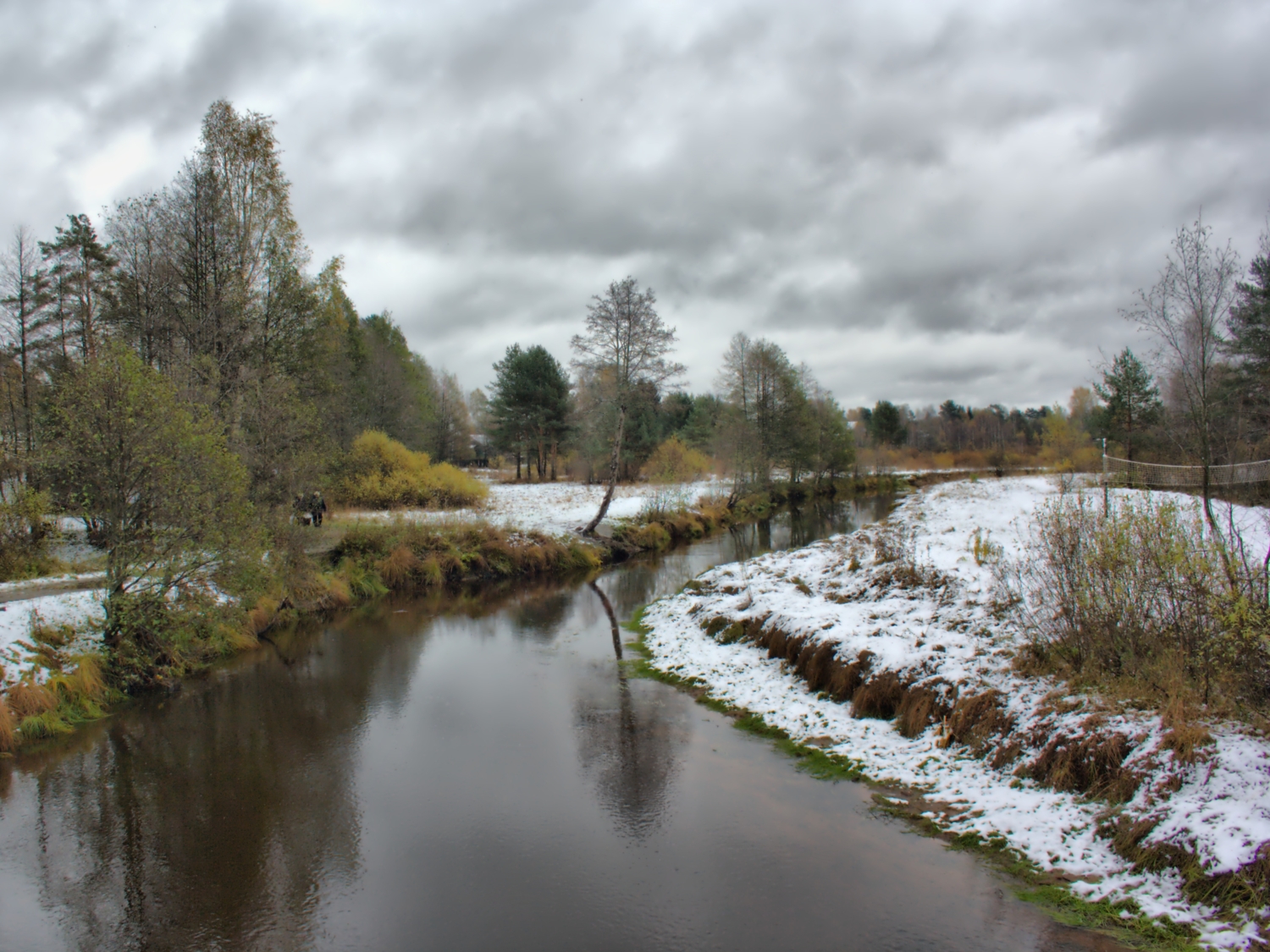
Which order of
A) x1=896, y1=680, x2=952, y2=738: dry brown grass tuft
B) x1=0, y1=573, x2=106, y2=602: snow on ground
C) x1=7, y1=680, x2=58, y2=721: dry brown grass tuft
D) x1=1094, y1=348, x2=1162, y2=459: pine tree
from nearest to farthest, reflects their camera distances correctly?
x1=896, y1=680, x2=952, y2=738: dry brown grass tuft < x1=7, y1=680, x2=58, y2=721: dry brown grass tuft < x1=0, y1=573, x2=106, y2=602: snow on ground < x1=1094, y1=348, x2=1162, y2=459: pine tree

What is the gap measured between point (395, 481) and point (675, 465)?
15445mm

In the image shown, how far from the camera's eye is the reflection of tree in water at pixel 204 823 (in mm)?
5219

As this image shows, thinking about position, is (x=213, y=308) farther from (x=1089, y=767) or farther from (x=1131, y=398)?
(x=1131, y=398)

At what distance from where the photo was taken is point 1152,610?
6.75 meters

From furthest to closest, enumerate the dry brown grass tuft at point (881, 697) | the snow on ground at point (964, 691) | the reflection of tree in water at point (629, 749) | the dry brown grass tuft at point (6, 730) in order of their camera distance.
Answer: the dry brown grass tuft at point (6, 730) < the dry brown grass tuft at point (881, 697) < the reflection of tree in water at point (629, 749) < the snow on ground at point (964, 691)

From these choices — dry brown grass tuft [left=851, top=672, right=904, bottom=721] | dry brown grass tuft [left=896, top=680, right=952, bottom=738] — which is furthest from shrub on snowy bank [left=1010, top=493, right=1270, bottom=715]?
dry brown grass tuft [left=851, top=672, right=904, bottom=721]

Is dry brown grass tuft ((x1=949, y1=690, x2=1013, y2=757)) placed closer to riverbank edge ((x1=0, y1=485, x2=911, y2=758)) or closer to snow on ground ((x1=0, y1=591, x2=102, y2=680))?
riverbank edge ((x1=0, y1=485, x2=911, y2=758))

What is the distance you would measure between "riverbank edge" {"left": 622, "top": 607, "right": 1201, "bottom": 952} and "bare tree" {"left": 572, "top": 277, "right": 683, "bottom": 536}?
51.1ft


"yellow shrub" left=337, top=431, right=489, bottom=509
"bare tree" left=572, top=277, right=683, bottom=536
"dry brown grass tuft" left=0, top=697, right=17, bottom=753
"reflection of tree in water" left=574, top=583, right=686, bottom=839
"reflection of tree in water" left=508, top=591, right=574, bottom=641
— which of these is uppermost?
"bare tree" left=572, top=277, right=683, bottom=536

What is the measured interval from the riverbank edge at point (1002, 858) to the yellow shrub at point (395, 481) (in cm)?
2134

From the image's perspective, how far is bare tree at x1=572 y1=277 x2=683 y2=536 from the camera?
23.3 meters

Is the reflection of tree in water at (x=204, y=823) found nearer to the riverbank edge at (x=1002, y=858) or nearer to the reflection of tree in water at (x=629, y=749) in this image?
the reflection of tree in water at (x=629, y=749)

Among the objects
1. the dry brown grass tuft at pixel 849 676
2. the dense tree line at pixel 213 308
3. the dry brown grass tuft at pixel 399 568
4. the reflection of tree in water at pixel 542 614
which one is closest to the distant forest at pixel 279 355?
the dense tree line at pixel 213 308

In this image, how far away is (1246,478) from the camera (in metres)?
18.5
